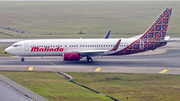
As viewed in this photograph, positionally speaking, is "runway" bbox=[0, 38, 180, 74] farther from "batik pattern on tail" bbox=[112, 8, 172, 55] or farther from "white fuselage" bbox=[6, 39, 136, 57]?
"batik pattern on tail" bbox=[112, 8, 172, 55]

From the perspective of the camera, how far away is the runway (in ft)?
133

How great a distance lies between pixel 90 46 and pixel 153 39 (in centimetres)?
1144

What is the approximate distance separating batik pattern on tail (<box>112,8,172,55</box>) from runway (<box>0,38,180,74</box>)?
2449 millimetres

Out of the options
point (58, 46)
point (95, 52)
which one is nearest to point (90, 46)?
point (95, 52)

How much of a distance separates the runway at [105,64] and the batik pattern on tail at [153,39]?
2449 mm

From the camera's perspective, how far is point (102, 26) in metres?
121

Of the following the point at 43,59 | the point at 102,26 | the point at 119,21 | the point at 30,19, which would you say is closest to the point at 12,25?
the point at 30,19

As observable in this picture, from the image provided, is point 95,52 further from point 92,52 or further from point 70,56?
point 70,56

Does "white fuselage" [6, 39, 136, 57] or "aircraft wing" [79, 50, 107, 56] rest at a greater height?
"white fuselage" [6, 39, 136, 57]

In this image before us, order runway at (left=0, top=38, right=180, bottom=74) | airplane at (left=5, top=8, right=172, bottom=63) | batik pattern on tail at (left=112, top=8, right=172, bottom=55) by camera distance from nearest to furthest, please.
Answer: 1. runway at (left=0, top=38, right=180, bottom=74)
2. airplane at (left=5, top=8, right=172, bottom=63)
3. batik pattern on tail at (left=112, top=8, right=172, bottom=55)

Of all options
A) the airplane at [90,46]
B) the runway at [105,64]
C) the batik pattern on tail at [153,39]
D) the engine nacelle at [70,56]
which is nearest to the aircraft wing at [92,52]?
the airplane at [90,46]

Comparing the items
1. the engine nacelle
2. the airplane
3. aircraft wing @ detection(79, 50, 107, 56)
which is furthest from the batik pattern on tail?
the engine nacelle

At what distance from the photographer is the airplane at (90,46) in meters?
45.8

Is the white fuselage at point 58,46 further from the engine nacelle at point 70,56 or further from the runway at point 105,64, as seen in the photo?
the runway at point 105,64
